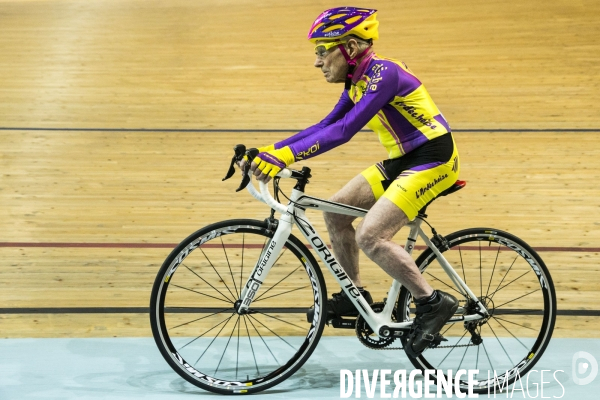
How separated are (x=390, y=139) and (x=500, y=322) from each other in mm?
1240

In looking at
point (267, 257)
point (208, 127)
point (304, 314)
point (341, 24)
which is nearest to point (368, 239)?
point (267, 257)

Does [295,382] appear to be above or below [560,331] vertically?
below

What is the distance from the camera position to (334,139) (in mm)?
2562

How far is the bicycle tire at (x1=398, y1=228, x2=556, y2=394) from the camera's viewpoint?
9.38 ft

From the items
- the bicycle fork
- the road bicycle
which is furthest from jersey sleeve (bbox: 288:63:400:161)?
the bicycle fork

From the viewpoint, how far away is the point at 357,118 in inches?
100

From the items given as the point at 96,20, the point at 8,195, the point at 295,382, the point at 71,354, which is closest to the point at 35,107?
the point at 8,195

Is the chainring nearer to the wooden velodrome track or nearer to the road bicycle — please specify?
the road bicycle

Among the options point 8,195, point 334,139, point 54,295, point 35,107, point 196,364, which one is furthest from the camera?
point 35,107

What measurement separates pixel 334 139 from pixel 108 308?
64.4 inches

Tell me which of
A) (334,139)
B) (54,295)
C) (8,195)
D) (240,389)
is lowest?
(240,389)

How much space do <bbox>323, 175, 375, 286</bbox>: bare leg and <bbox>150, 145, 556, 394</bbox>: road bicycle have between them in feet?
0.27

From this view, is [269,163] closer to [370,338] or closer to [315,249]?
[315,249]

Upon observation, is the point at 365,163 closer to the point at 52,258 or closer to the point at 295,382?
the point at 52,258
